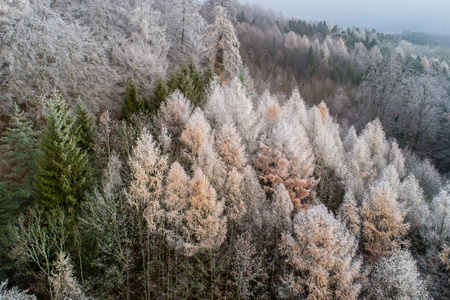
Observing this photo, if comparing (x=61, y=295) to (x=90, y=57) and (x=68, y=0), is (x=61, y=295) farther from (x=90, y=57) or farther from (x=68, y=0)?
(x=68, y=0)

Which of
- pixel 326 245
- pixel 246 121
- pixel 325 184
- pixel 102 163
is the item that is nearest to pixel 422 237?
pixel 325 184

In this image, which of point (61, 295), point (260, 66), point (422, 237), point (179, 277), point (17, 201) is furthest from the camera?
point (260, 66)

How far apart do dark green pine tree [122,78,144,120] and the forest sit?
0.11m

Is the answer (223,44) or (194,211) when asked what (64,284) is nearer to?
(194,211)

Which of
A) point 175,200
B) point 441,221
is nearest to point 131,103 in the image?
point 175,200

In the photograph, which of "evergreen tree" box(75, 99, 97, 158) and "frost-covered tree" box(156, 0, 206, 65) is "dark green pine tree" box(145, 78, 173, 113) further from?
"frost-covered tree" box(156, 0, 206, 65)

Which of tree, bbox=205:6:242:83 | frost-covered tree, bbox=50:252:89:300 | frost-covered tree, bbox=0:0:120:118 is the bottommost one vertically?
frost-covered tree, bbox=50:252:89:300

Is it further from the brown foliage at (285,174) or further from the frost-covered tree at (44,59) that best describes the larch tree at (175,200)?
the frost-covered tree at (44,59)

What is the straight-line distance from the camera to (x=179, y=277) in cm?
1983

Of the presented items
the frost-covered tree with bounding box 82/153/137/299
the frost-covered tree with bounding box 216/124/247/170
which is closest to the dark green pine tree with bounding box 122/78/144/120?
the frost-covered tree with bounding box 82/153/137/299

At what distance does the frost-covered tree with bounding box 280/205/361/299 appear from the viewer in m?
16.4

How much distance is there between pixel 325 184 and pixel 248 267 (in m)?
12.9

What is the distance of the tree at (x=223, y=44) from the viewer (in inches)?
1099

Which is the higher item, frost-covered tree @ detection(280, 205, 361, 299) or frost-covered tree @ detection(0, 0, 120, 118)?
frost-covered tree @ detection(0, 0, 120, 118)
